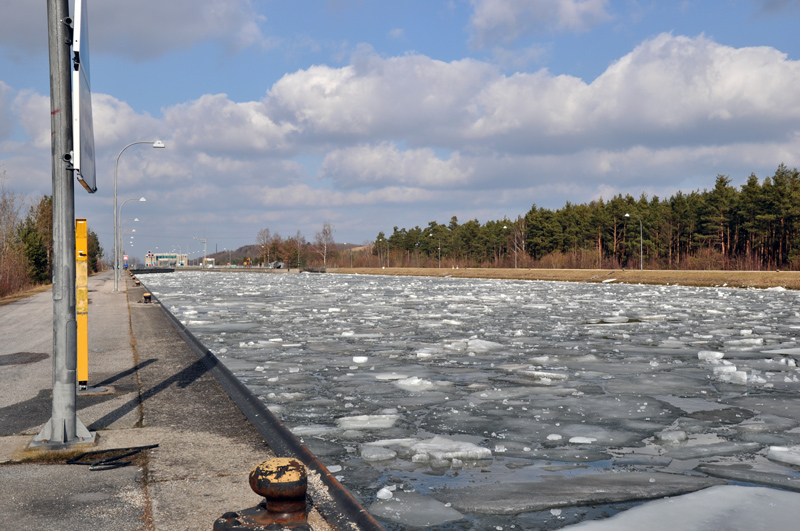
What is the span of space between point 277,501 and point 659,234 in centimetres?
8550

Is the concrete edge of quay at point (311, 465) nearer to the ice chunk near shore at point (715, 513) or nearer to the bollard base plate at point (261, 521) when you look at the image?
the bollard base plate at point (261, 521)

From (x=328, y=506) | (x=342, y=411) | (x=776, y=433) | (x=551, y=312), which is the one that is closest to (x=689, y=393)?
(x=776, y=433)

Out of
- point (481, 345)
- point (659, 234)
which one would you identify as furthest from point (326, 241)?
point (481, 345)

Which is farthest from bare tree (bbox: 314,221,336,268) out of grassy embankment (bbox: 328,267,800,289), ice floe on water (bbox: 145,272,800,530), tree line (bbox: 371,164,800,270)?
ice floe on water (bbox: 145,272,800,530)

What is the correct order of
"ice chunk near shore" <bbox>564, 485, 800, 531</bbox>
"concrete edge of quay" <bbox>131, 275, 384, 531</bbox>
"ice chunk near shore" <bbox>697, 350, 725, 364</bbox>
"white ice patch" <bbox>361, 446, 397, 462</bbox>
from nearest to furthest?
"concrete edge of quay" <bbox>131, 275, 384, 531</bbox>, "ice chunk near shore" <bbox>564, 485, 800, 531</bbox>, "white ice patch" <bbox>361, 446, 397, 462</bbox>, "ice chunk near shore" <bbox>697, 350, 725, 364</bbox>

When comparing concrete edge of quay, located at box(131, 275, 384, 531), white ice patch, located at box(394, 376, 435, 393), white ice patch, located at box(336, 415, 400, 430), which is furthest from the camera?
white ice patch, located at box(394, 376, 435, 393)

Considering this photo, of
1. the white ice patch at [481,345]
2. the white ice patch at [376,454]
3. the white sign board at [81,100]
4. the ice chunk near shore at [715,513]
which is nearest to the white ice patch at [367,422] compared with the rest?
the white ice patch at [376,454]

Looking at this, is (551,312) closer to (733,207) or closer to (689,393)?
(689,393)

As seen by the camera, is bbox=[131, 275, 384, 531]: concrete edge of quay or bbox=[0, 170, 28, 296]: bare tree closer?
bbox=[131, 275, 384, 531]: concrete edge of quay

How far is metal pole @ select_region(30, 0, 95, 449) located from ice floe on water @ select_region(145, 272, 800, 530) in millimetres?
1951

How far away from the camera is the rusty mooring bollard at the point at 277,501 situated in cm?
304

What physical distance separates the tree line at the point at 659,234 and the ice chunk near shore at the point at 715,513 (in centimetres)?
5579

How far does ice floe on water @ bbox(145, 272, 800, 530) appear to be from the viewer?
417 centimetres

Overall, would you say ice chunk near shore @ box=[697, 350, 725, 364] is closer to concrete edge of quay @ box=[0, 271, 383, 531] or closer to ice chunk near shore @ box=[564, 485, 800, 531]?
ice chunk near shore @ box=[564, 485, 800, 531]
